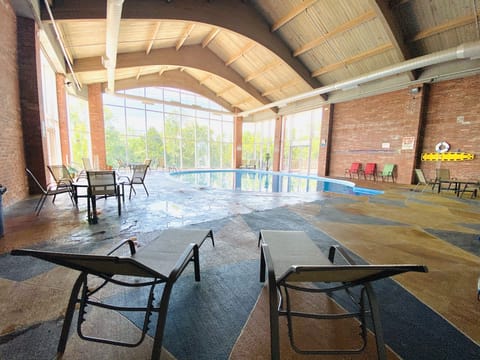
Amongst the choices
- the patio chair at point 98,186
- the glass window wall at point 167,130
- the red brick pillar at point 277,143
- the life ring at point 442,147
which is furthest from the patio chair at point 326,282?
the red brick pillar at point 277,143

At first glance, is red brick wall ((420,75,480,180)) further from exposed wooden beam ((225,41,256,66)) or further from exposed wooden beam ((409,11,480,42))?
exposed wooden beam ((225,41,256,66))

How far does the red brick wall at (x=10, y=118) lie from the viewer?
3898mm

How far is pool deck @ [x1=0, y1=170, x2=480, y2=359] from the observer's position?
130cm

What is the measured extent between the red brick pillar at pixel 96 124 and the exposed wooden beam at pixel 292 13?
29.4 ft

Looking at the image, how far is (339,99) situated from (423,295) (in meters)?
10.5

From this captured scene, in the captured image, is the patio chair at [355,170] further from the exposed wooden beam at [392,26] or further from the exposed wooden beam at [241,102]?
the exposed wooden beam at [241,102]

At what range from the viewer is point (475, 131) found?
21.8ft

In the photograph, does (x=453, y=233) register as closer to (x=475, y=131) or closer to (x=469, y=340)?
(x=469, y=340)

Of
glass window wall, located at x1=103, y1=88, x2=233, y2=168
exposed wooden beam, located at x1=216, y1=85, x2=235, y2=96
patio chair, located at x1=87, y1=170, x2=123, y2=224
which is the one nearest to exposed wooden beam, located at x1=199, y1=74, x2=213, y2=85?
glass window wall, located at x1=103, y1=88, x2=233, y2=168

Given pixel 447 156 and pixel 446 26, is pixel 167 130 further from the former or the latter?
pixel 447 156

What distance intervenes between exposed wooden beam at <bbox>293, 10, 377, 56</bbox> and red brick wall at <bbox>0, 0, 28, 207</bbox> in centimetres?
843

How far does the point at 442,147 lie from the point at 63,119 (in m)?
14.1

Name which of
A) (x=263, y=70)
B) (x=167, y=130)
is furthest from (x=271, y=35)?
(x=167, y=130)

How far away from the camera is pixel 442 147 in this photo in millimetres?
7293
